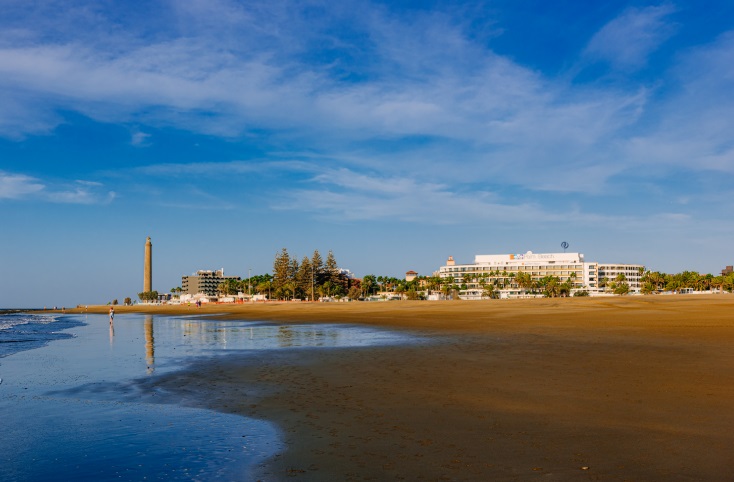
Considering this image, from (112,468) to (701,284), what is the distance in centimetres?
18660

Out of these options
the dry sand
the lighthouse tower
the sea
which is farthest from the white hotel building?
the sea

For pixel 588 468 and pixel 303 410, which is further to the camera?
pixel 303 410

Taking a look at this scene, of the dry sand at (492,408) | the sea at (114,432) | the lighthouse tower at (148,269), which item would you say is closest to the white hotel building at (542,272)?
the lighthouse tower at (148,269)

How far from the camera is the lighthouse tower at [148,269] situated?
6796 inches

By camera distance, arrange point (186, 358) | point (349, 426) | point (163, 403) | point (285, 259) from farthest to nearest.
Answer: point (285, 259), point (186, 358), point (163, 403), point (349, 426)

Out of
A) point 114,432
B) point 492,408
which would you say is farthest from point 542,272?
point 114,432

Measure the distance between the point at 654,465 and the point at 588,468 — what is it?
89 cm

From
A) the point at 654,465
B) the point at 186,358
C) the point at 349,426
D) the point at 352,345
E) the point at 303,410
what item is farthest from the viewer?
the point at 352,345

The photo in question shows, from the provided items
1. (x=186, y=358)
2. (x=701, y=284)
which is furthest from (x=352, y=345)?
(x=701, y=284)

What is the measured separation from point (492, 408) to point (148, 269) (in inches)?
7078

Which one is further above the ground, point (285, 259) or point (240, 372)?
point (285, 259)

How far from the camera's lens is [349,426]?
10.0 meters

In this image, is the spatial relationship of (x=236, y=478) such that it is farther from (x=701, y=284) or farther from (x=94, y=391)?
(x=701, y=284)

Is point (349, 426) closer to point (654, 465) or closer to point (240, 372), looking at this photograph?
point (654, 465)
